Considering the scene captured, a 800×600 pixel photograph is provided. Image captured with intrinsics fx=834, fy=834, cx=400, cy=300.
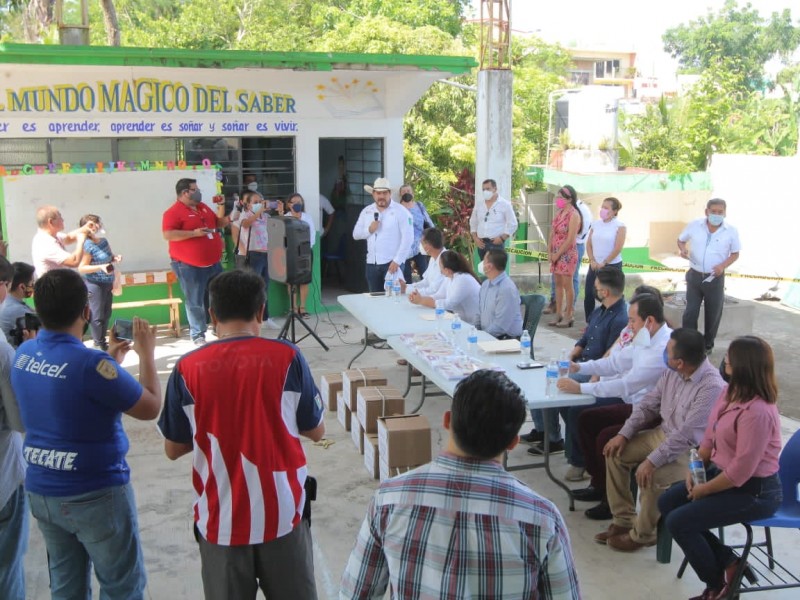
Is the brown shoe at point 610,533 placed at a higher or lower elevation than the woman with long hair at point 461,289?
lower

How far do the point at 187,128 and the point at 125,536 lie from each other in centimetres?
758

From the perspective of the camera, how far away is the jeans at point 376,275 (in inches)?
372

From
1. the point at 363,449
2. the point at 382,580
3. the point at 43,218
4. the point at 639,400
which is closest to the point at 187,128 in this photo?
the point at 43,218

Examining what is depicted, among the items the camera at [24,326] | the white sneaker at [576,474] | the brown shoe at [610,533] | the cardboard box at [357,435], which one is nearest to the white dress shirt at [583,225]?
the cardboard box at [357,435]

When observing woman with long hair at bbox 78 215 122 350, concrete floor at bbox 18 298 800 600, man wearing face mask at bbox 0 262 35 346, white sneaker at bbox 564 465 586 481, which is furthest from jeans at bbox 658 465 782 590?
woman with long hair at bbox 78 215 122 350

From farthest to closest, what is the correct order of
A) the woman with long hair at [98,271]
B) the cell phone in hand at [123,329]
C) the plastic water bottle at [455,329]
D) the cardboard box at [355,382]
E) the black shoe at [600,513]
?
the woman with long hair at [98,271], the cardboard box at [355,382], the plastic water bottle at [455,329], the black shoe at [600,513], the cell phone in hand at [123,329]

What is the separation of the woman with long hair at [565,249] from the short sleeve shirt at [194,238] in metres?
4.01

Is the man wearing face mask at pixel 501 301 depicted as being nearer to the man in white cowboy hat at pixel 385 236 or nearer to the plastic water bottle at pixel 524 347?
the plastic water bottle at pixel 524 347

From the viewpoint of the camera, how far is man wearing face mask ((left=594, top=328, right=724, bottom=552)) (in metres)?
4.34

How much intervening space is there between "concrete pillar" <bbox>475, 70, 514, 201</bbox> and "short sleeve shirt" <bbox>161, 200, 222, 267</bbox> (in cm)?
490

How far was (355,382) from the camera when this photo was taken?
21.7ft

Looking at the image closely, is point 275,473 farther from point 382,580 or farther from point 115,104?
point 115,104

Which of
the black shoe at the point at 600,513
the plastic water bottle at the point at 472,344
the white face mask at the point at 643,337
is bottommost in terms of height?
the black shoe at the point at 600,513

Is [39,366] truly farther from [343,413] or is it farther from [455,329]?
[455,329]
